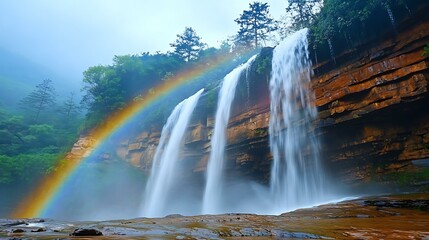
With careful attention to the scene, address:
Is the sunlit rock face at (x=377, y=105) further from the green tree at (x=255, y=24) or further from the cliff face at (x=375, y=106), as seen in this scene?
the green tree at (x=255, y=24)

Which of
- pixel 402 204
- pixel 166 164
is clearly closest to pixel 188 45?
pixel 166 164

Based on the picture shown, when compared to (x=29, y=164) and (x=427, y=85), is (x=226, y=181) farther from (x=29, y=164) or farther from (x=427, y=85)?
(x=29, y=164)

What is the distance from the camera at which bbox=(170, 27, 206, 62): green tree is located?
136 ft

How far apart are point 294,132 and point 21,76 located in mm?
106171

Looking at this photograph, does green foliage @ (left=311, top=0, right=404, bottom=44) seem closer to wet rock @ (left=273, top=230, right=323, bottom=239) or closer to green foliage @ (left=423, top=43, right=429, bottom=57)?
green foliage @ (left=423, top=43, right=429, bottom=57)

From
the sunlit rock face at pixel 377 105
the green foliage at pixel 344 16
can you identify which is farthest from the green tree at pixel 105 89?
the sunlit rock face at pixel 377 105

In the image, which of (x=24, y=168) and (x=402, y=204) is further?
(x=24, y=168)

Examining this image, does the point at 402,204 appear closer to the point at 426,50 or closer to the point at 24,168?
the point at 426,50

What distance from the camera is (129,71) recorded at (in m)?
34.8

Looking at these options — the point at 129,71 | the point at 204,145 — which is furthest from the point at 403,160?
the point at 129,71

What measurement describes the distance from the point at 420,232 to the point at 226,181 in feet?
53.1

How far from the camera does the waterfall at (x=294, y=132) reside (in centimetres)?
1540

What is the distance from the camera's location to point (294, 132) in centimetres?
1582

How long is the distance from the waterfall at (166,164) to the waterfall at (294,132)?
7971 mm
